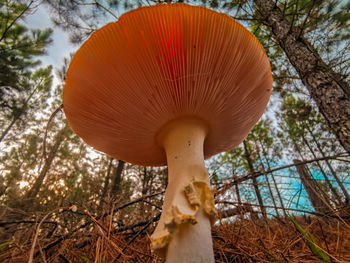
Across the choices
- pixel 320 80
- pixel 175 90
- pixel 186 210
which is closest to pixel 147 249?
pixel 186 210

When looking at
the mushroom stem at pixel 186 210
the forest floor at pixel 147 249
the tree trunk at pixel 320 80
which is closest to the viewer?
the mushroom stem at pixel 186 210

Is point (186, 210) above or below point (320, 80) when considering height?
below

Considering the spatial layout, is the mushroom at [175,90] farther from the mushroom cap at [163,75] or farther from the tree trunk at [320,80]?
the tree trunk at [320,80]

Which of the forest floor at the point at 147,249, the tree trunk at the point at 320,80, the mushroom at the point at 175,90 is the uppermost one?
the tree trunk at the point at 320,80

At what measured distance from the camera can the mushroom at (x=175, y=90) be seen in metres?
0.66

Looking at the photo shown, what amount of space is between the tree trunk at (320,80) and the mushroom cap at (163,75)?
1.10 meters

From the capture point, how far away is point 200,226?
67cm

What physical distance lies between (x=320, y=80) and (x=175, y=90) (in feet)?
6.20

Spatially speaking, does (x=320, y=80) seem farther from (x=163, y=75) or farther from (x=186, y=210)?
(x=186, y=210)

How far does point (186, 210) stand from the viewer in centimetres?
67

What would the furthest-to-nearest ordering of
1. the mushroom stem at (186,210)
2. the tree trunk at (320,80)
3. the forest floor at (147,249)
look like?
the tree trunk at (320,80) < the forest floor at (147,249) < the mushroom stem at (186,210)

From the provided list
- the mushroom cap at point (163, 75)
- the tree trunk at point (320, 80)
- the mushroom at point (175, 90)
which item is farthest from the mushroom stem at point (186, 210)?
the tree trunk at point (320, 80)

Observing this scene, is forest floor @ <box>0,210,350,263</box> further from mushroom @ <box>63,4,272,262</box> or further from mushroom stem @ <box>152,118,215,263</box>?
mushroom @ <box>63,4,272,262</box>

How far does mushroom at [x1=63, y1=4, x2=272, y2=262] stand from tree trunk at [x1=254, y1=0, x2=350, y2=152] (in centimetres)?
110
